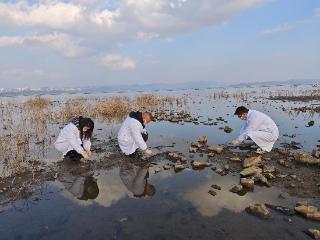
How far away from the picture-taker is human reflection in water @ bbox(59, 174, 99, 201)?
8.26 meters

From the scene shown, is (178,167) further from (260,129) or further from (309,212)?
(309,212)

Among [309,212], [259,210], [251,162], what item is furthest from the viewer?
[251,162]

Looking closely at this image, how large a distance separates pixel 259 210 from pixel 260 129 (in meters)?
4.89

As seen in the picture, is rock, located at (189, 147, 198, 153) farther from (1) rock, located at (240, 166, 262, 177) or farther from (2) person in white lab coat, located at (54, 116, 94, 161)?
(2) person in white lab coat, located at (54, 116, 94, 161)

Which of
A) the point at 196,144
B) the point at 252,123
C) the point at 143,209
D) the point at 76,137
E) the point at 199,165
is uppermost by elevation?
the point at 252,123

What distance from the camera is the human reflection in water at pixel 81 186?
8258 mm

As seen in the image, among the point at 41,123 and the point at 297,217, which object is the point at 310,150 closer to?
the point at 297,217

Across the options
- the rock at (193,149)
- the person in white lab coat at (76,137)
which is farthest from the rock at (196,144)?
the person in white lab coat at (76,137)

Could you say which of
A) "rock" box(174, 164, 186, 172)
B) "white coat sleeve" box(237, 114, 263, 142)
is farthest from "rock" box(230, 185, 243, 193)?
"white coat sleeve" box(237, 114, 263, 142)

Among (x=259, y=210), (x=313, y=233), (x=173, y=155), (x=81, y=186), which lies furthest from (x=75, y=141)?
(x=313, y=233)

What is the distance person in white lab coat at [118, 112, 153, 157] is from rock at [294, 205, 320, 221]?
5097 millimetres

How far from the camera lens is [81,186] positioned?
29.1 feet

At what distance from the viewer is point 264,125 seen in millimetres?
11266

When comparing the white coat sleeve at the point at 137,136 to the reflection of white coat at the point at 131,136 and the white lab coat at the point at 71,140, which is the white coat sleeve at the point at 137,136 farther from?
the white lab coat at the point at 71,140
